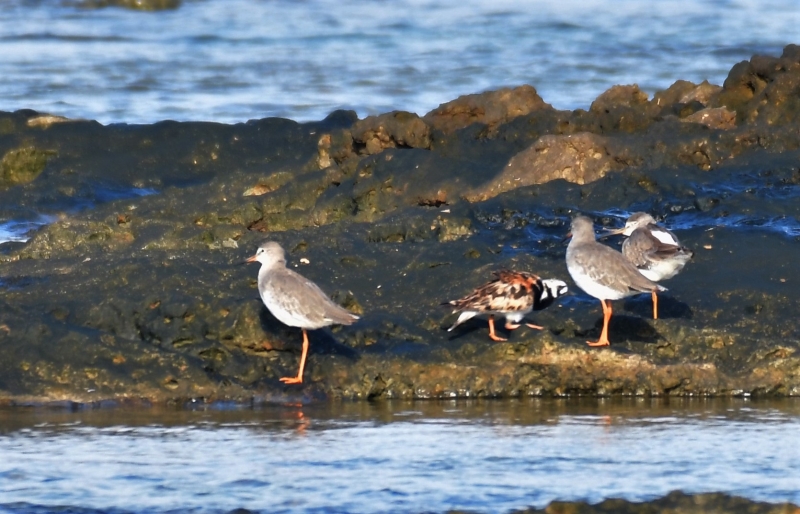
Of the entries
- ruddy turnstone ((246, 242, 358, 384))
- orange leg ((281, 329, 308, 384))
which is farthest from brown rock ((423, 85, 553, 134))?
orange leg ((281, 329, 308, 384))

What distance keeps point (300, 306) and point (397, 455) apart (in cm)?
163

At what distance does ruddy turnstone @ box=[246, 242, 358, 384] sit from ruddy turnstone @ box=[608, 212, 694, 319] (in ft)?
7.17

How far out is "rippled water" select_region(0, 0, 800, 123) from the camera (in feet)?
71.3

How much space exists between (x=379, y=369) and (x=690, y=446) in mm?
2146

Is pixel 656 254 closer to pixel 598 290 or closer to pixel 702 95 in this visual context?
pixel 598 290

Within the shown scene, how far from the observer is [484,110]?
1291cm

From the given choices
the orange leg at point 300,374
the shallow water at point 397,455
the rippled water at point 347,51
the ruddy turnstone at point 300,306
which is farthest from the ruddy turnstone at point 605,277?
the rippled water at point 347,51

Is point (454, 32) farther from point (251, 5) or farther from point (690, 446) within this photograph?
point (690, 446)

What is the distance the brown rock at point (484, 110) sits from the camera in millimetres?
12867

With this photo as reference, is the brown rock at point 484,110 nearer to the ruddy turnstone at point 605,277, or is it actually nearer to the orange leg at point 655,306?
the ruddy turnstone at point 605,277

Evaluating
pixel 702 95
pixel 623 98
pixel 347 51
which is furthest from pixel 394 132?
pixel 347 51

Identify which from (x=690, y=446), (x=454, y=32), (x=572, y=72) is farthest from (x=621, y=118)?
(x=454, y=32)

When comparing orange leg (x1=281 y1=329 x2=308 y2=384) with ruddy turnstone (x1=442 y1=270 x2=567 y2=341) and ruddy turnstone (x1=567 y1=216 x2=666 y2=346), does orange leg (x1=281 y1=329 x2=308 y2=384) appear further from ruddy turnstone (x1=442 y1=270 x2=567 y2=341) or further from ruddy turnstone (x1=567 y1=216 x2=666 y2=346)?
ruddy turnstone (x1=567 y1=216 x2=666 y2=346)

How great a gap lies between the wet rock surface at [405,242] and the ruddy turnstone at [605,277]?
212 mm
